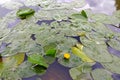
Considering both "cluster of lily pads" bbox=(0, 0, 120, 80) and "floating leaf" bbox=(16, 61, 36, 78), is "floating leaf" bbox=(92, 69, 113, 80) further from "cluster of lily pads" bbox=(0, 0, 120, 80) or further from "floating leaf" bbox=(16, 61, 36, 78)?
"floating leaf" bbox=(16, 61, 36, 78)

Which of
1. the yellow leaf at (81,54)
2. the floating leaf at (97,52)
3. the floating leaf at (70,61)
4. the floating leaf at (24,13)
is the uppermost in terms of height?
the floating leaf at (24,13)

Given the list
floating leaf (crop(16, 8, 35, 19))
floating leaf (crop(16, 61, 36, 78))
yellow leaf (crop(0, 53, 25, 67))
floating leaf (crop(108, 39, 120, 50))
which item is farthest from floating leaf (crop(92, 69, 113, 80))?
floating leaf (crop(16, 8, 35, 19))

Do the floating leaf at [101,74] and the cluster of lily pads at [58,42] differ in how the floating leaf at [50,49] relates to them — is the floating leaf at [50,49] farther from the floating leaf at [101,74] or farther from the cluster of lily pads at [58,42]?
the floating leaf at [101,74]

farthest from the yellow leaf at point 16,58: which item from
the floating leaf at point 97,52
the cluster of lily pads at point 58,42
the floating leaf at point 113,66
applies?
the floating leaf at point 113,66

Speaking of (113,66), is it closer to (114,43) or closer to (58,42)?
(114,43)

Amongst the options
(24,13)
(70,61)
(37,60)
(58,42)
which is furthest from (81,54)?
(24,13)

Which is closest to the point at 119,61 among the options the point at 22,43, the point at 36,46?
the point at 36,46

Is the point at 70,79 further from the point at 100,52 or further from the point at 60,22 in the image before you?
the point at 60,22
